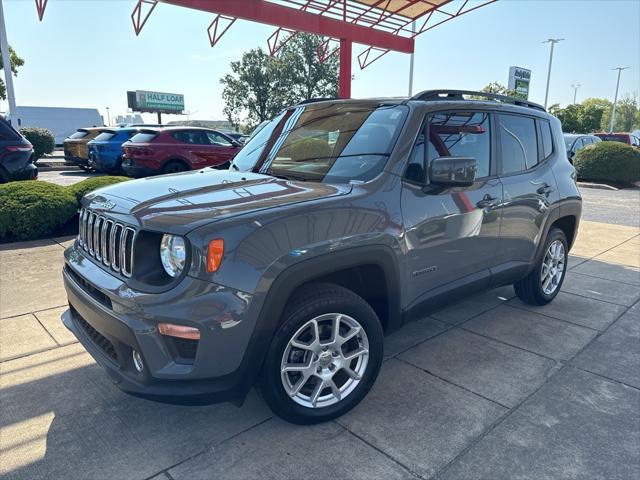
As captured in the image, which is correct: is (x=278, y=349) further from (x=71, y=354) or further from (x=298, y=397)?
(x=71, y=354)

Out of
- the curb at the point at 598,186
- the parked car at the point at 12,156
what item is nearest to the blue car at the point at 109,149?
the parked car at the point at 12,156

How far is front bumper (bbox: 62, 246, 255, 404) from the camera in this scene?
7.06 ft

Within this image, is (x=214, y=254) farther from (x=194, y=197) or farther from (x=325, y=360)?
(x=325, y=360)

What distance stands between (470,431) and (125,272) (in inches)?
82.1

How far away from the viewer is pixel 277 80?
46.3 metres

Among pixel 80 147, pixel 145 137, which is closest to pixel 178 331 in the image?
pixel 145 137

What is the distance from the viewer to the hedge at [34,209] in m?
6.25

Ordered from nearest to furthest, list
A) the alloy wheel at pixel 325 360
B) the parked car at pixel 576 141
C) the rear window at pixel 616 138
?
the alloy wheel at pixel 325 360, the parked car at pixel 576 141, the rear window at pixel 616 138

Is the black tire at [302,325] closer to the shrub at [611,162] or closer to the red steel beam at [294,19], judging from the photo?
the red steel beam at [294,19]

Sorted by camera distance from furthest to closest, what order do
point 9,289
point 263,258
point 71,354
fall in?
point 9,289, point 71,354, point 263,258

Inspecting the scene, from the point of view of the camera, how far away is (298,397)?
103 inches

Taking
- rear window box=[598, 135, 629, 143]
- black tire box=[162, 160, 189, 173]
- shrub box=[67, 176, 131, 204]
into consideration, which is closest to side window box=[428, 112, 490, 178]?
shrub box=[67, 176, 131, 204]

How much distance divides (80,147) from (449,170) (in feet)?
53.1

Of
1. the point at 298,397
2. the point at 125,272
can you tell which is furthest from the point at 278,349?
the point at 125,272
